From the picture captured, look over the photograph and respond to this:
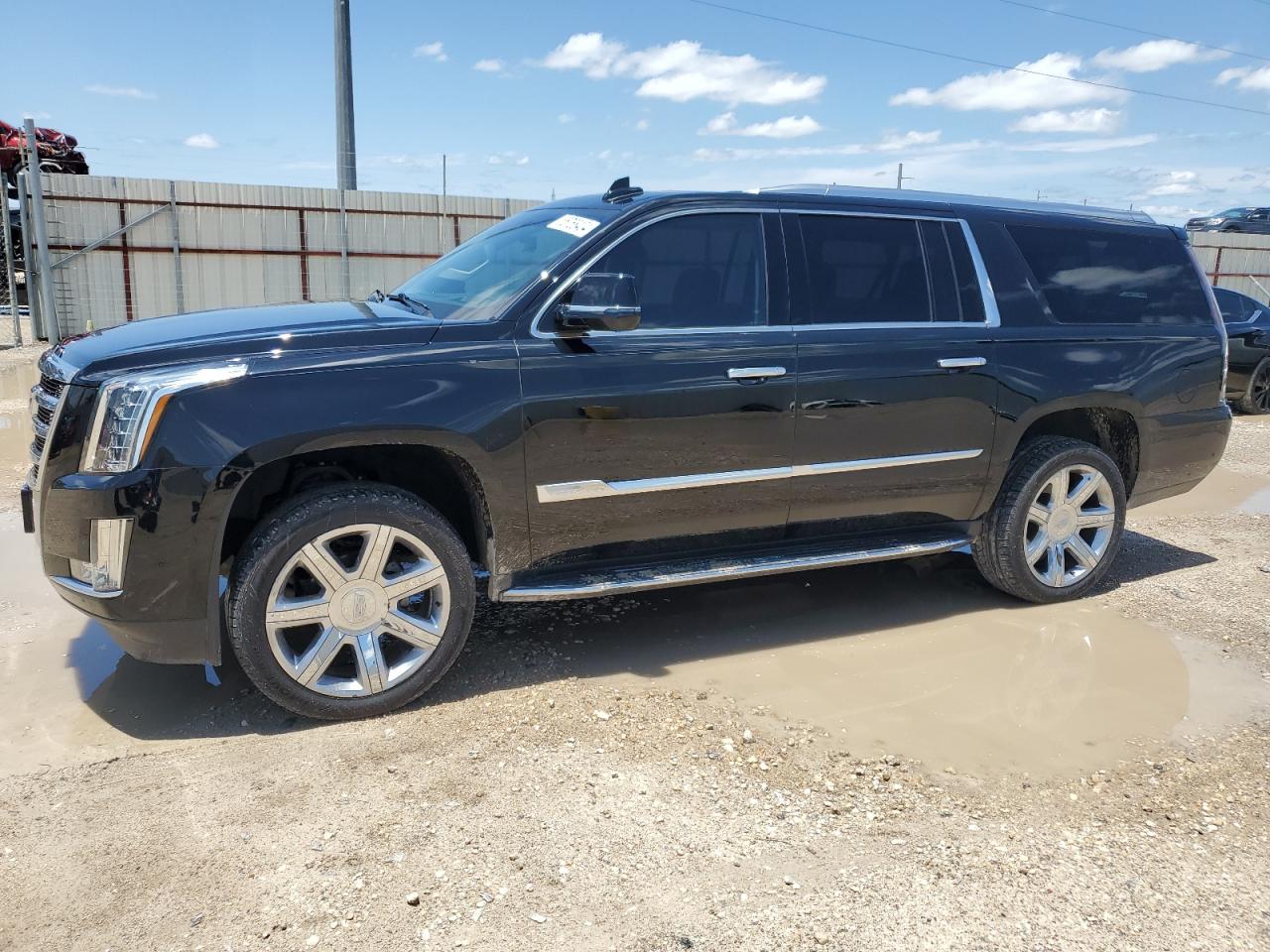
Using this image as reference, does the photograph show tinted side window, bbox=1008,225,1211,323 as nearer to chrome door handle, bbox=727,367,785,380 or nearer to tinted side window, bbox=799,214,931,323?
tinted side window, bbox=799,214,931,323

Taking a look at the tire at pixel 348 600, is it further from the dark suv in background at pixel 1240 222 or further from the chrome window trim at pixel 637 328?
the dark suv in background at pixel 1240 222

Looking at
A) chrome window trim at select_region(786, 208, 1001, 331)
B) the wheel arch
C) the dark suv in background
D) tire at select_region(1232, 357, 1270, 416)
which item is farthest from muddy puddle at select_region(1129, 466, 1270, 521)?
the dark suv in background

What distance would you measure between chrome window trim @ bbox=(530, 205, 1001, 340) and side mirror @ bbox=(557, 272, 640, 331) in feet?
0.26

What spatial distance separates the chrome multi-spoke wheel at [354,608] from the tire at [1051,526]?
9.11ft

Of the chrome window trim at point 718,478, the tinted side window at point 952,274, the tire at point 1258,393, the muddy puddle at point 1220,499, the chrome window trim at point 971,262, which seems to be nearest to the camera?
the chrome window trim at point 718,478

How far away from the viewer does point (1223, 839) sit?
2.96 meters

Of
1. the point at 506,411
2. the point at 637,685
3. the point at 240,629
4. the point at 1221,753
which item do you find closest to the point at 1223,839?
the point at 1221,753

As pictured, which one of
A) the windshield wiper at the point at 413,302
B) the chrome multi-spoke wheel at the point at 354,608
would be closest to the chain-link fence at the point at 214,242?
the windshield wiper at the point at 413,302

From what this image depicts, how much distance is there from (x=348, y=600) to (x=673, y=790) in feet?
4.30

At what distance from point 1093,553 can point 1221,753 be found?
1.62 meters

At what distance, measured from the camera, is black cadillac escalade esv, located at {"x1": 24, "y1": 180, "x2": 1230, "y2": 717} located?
3.24 meters

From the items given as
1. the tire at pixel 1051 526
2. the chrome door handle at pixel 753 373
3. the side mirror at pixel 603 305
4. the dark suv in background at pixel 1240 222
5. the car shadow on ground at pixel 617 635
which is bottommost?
the car shadow on ground at pixel 617 635

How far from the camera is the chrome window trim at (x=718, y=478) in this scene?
146 inches

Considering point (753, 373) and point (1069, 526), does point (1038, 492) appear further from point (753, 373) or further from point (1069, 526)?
point (753, 373)
